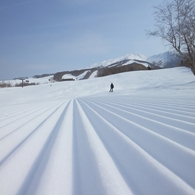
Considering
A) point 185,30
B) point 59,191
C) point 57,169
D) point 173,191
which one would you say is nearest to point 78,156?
point 57,169

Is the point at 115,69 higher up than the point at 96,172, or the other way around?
the point at 115,69

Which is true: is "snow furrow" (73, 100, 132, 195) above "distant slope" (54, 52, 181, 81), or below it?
below

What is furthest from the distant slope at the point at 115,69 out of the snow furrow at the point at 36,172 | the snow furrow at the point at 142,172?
the snow furrow at the point at 36,172

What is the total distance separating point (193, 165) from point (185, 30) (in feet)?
39.8

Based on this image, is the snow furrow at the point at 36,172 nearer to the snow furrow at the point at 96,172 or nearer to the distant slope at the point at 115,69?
the snow furrow at the point at 96,172

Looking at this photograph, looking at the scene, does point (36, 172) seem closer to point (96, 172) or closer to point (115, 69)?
point (96, 172)

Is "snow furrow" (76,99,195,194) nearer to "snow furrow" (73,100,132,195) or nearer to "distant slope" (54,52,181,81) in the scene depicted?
"snow furrow" (73,100,132,195)

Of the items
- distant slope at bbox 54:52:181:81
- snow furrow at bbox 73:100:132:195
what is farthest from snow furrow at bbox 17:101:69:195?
distant slope at bbox 54:52:181:81

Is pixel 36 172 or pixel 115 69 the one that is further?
pixel 115 69

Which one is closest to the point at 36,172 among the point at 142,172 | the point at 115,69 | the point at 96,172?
the point at 96,172

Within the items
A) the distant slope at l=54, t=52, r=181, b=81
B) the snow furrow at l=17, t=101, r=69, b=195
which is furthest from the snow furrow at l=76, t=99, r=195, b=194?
the distant slope at l=54, t=52, r=181, b=81

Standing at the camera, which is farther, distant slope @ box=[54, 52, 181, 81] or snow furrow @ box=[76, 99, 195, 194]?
distant slope @ box=[54, 52, 181, 81]

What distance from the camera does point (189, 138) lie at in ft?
3.76

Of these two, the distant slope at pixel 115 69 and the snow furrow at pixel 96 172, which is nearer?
the snow furrow at pixel 96 172
